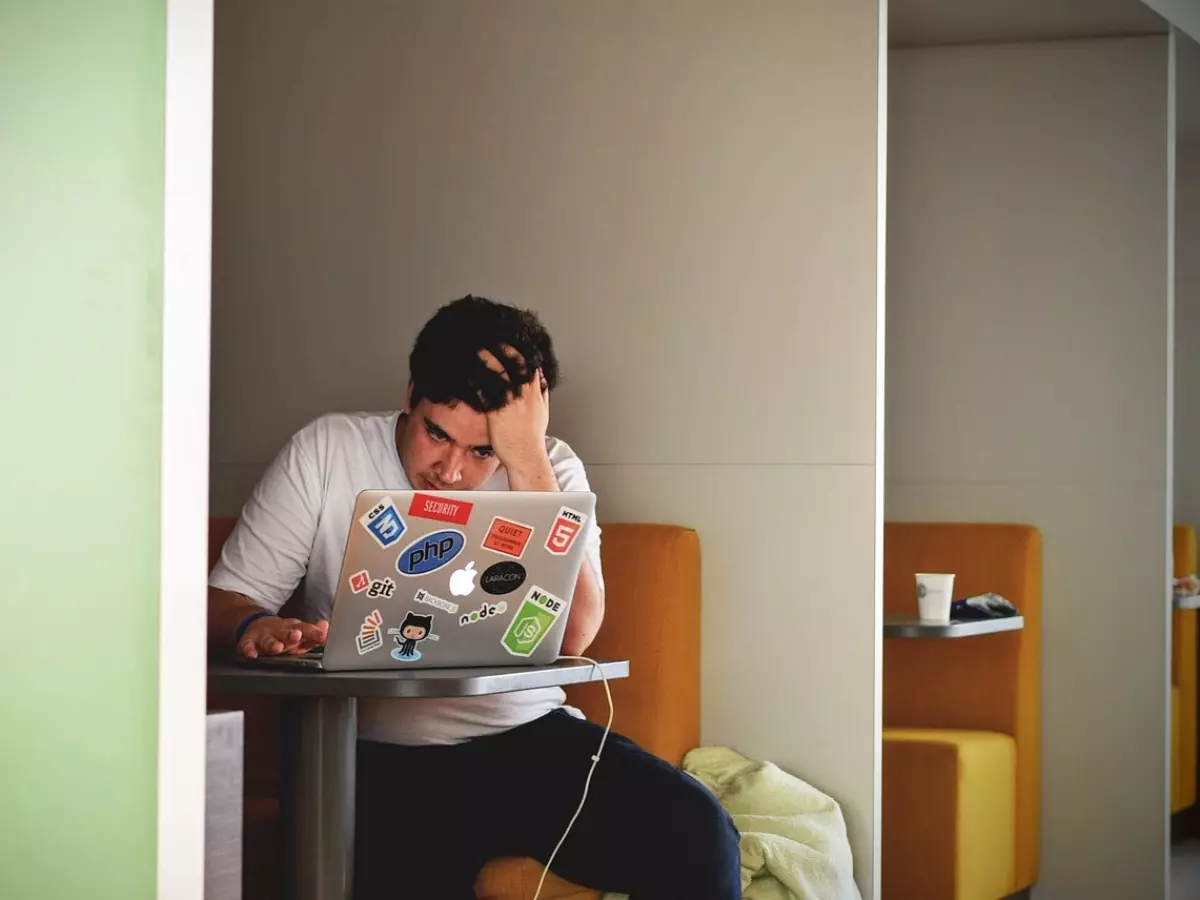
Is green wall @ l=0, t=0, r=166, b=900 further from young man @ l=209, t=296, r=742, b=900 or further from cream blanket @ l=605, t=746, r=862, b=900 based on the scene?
cream blanket @ l=605, t=746, r=862, b=900

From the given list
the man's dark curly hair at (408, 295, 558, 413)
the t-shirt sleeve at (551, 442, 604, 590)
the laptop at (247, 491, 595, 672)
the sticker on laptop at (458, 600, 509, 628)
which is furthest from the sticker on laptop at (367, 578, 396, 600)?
→ the t-shirt sleeve at (551, 442, 604, 590)

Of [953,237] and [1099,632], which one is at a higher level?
[953,237]

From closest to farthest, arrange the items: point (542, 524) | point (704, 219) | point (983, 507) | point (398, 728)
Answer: point (542, 524) < point (398, 728) < point (704, 219) < point (983, 507)

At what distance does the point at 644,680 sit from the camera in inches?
120

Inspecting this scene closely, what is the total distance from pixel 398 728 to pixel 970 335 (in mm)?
2301

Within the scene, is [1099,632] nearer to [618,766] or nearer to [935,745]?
[935,745]

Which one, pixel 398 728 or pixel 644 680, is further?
pixel 644 680

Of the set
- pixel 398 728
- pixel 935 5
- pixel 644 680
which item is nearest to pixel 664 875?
pixel 398 728

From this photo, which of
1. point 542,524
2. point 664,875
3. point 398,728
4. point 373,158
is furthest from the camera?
point 373,158

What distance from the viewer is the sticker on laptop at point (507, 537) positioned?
81.3 inches

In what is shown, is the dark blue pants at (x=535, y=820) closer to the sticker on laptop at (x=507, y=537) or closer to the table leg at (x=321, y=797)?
the table leg at (x=321, y=797)

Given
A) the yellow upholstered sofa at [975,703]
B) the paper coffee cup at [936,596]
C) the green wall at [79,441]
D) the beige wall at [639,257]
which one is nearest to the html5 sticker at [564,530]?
the green wall at [79,441]

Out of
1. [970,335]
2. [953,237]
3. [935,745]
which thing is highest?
[953,237]

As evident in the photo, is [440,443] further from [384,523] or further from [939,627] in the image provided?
[939,627]
